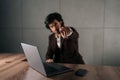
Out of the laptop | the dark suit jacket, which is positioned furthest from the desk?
the dark suit jacket

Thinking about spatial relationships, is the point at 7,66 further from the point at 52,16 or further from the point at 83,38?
the point at 83,38

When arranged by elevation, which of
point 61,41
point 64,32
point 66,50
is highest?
point 64,32

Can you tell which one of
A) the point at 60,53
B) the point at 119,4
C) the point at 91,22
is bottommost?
the point at 60,53

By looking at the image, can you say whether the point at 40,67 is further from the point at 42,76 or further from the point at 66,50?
the point at 66,50

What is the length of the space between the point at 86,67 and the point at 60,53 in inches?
39.2

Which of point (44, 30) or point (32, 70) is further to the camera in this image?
point (44, 30)

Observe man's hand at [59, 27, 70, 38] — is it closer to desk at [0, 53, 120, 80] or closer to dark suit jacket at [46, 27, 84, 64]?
dark suit jacket at [46, 27, 84, 64]

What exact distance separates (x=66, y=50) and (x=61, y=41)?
16 cm

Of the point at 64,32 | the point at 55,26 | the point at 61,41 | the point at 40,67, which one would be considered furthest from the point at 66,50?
the point at 40,67

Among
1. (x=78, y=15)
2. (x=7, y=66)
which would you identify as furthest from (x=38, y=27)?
(x=7, y=66)

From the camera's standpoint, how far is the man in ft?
10.7

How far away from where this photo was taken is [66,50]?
3.34 m

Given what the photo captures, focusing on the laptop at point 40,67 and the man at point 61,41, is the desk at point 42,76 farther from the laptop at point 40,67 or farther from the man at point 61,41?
the man at point 61,41

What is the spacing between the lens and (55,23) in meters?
3.25
